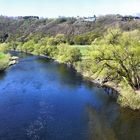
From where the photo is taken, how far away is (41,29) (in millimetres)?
148500

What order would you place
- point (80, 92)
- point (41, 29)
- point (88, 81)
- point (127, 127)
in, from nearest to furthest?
1. point (127, 127)
2. point (80, 92)
3. point (88, 81)
4. point (41, 29)

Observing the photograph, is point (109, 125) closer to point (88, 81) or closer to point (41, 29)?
point (88, 81)

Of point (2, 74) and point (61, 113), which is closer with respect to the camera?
point (61, 113)

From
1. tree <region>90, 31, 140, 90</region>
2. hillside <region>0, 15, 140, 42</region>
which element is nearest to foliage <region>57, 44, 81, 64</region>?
tree <region>90, 31, 140, 90</region>

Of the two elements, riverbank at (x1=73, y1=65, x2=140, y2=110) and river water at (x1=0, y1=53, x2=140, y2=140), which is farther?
riverbank at (x1=73, y1=65, x2=140, y2=110)

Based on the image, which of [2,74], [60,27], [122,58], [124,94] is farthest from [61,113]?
[60,27]

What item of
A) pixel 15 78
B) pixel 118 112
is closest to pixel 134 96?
pixel 118 112

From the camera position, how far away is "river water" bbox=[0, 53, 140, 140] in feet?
89.0

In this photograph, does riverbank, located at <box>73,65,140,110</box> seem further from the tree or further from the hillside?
the hillside

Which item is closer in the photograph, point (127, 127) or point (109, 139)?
point (109, 139)

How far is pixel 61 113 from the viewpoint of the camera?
32.8 meters

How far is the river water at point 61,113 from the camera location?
89.0ft

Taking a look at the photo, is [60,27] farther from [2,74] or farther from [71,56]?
[2,74]

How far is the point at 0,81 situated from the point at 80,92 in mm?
15051
